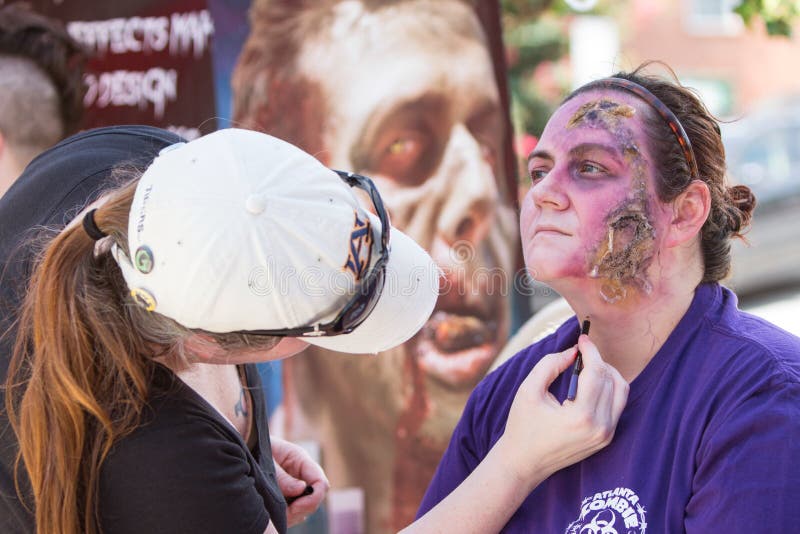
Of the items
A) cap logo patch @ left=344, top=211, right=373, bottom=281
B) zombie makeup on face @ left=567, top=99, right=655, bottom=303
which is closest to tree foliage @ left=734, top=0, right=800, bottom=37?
zombie makeup on face @ left=567, top=99, right=655, bottom=303

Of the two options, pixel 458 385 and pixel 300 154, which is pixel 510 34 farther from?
pixel 300 154

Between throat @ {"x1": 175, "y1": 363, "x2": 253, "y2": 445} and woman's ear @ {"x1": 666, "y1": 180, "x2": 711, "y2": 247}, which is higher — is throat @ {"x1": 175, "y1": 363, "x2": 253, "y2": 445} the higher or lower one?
the lower one

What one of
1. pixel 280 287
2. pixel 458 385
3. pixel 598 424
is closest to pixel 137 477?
pixel 280 287

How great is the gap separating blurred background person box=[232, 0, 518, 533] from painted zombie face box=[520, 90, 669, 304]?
1209 mm

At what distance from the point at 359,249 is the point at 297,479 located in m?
0.89

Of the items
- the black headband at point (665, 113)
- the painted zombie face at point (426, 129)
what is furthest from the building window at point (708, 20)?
the black headband at point (665, 113)

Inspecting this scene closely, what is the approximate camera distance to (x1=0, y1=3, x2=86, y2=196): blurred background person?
2859mm

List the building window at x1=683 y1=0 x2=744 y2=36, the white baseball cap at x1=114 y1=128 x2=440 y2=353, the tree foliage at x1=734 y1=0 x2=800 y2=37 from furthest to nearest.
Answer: the building window at x1=683 y1=0 x2=744 y2=36 → the tree foliage at x1=734 y1=0 x2=800 y2=37 → the white baseball cap at x1=114 y1=128 x2=440 y2=353

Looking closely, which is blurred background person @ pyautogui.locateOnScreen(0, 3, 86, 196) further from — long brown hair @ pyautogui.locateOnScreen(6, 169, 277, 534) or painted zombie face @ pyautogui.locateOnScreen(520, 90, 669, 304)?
painted zombie face @ pyautogui.locateOnScreen(520, 90, 669, 304)

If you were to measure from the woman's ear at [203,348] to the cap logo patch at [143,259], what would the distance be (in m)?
0.13

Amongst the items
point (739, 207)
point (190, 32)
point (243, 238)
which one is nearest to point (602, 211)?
point (739, 207)

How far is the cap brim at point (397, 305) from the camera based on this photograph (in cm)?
151

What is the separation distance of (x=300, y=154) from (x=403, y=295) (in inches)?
12.5

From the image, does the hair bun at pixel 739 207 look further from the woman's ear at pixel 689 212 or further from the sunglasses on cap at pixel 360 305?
the sunglasses on cap at pixel 360 305
